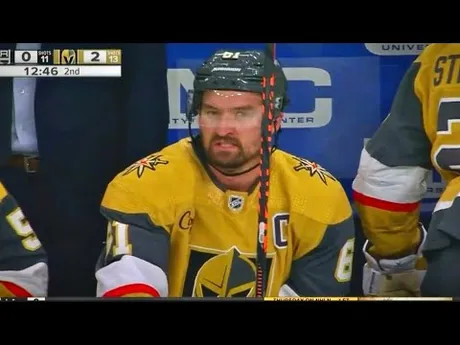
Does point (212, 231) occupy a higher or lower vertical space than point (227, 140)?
lower

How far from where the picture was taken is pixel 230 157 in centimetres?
301

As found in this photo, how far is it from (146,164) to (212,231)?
367mm

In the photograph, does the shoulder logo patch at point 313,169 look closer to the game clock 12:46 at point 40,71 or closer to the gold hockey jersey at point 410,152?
the gold hockey jersey at point 410,152

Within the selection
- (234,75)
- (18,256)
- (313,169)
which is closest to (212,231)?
A: (313,169)

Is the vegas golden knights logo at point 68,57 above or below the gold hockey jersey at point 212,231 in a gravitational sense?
above

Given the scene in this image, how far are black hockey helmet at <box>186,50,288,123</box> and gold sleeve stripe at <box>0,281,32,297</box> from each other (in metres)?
0.95

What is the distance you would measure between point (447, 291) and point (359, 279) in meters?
0.34

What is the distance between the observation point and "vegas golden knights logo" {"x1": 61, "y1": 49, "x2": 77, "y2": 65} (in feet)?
9.95

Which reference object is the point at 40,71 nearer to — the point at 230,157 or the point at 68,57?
the point at 68,57

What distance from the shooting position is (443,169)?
299 centimetres

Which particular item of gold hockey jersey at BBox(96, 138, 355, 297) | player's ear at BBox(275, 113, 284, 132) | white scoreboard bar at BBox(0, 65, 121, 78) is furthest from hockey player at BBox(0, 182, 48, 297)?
player's ear at BBox(275, 113, 284, 132)

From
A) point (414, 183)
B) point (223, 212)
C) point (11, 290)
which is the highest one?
point (414, 183)

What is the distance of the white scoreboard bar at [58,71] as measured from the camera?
3.03 meters

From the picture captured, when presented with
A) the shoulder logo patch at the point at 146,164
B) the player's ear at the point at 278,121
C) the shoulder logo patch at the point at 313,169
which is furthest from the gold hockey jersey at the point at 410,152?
the shoulder logo patch at the point at 146,164
